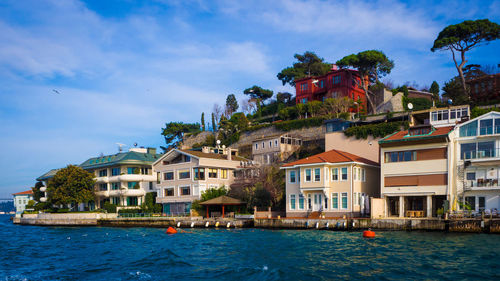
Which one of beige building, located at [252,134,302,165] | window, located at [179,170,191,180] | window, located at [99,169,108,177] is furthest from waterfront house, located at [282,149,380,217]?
window, located at [99,169,108,177]

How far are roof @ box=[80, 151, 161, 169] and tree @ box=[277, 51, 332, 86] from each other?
100ft

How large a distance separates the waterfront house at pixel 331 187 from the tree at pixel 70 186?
34.5 metres

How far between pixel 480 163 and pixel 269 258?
2235cm

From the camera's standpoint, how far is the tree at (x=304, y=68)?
279 ft

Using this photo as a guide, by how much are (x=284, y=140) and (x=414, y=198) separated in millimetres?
22858

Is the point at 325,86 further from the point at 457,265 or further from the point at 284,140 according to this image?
the point at 457,265

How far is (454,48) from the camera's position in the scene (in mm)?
58312

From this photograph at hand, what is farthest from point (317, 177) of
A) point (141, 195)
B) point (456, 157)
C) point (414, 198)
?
point (141, 195)

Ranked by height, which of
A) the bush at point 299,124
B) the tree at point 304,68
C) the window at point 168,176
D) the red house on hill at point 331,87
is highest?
the tree at point 304,68

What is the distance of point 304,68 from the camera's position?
89375 millimetres

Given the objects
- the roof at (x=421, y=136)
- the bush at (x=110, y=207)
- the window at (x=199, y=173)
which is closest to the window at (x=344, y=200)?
the roof at (x=421, y=136)

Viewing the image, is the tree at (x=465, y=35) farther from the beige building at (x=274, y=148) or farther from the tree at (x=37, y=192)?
the tree at (x=37, y=192)

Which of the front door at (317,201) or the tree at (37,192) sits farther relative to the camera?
the tree at (37,192)

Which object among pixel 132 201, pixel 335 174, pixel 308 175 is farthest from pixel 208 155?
pixel 335 174
